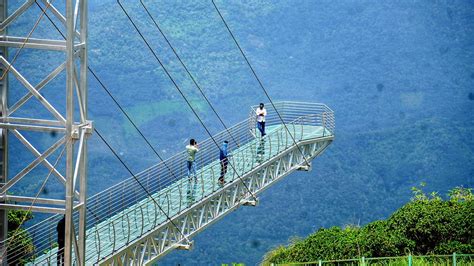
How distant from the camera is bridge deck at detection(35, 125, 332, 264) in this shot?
73.5ft

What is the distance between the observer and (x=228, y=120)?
138ft

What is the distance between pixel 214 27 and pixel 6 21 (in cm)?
2497

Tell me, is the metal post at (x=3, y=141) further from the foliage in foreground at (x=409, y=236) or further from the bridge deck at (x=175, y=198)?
the foliage in foreground at (x=409, y=236)

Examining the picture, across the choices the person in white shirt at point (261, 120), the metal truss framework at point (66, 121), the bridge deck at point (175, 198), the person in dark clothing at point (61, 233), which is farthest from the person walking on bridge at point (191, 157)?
the metal truss framework at point (66, 121)

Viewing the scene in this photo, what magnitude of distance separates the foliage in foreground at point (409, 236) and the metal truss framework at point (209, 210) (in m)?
2.07

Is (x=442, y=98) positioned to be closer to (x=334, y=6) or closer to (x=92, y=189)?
(x=334, y=6)

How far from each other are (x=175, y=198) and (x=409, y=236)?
6087 mm

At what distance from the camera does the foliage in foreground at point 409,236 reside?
86.4 feet

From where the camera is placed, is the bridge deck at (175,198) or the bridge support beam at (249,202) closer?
the bridge deck at (175,198)

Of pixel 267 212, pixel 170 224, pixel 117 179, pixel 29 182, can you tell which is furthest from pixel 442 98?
pixel 170 224

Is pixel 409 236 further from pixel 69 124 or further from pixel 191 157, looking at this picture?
pixel 69 124

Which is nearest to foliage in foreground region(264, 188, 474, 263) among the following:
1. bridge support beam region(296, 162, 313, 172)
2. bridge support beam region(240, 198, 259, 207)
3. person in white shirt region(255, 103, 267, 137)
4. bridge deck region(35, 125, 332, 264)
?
bridge support beam region(296, 162, 313, 172)

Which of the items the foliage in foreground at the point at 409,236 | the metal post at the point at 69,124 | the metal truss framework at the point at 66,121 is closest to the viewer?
the metal post at the point at 69,124

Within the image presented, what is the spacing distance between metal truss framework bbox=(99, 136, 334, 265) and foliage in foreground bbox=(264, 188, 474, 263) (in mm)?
2071
